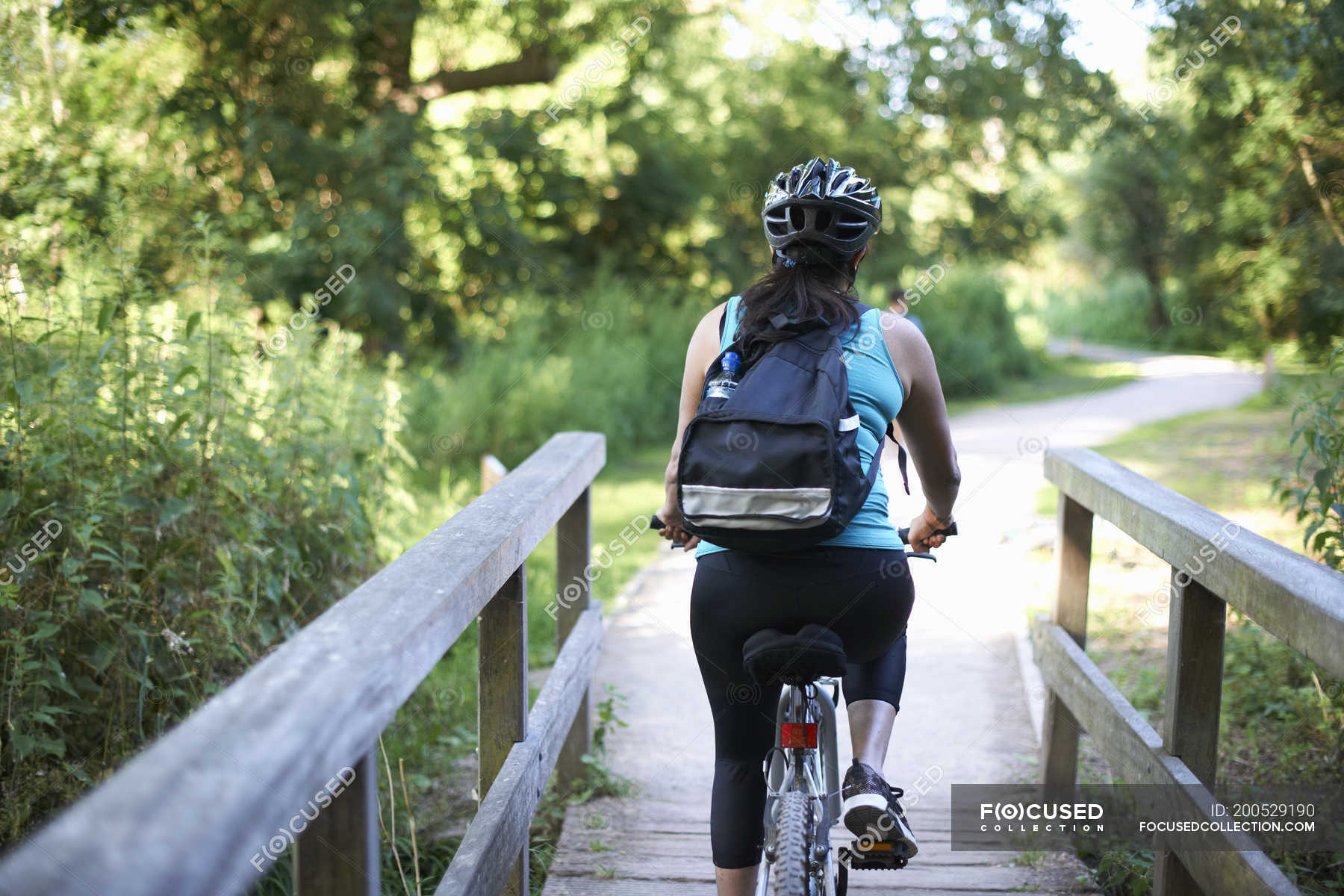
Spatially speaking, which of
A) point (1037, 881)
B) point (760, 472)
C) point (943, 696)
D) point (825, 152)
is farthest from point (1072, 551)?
point (825, 152)

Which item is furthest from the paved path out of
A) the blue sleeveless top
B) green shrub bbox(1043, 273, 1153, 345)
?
green shrub bbox(1043, 273, 1153, 345)

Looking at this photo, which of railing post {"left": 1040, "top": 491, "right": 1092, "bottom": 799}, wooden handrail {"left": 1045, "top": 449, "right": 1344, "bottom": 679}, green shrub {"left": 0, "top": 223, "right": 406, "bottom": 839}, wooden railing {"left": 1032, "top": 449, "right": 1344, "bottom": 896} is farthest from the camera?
railing post {"left": 1040, "top": 491, "right": 1092, "bottom": 799}

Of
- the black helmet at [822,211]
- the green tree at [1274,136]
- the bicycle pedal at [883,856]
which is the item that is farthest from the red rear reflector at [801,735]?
the green tree at [1274,136]

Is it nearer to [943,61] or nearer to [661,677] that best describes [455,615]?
[661,677]

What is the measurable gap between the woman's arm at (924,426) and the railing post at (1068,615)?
4.09 feet

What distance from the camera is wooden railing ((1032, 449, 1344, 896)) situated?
7.09 feet

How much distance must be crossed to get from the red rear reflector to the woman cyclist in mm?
96

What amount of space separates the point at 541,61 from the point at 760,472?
14.1 meters

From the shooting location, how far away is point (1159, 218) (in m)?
38.7

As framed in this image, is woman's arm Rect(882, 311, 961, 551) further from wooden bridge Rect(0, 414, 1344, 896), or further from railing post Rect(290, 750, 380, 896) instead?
railing post Rect(290, 750, 380, 896)

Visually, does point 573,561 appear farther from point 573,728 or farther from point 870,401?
point 870,401

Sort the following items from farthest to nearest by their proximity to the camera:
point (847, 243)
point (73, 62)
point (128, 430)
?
point (73, 62) → point (128, 430) → point (847, 243)

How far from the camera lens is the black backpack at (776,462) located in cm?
217

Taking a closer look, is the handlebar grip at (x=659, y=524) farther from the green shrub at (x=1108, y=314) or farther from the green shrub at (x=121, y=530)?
the green shrub at (x=1108, y=314)
